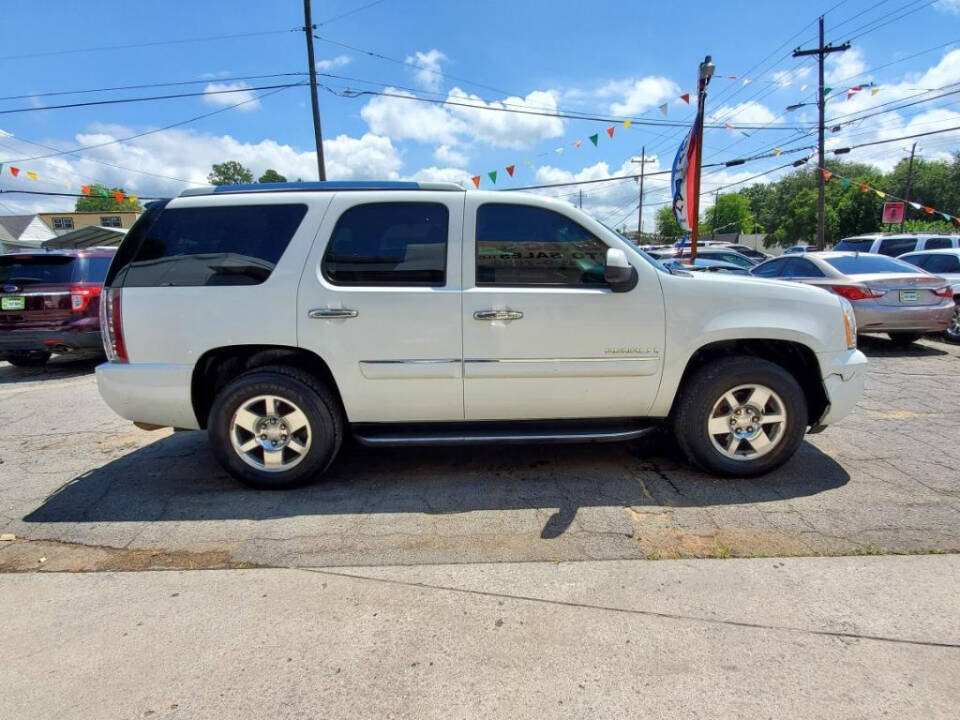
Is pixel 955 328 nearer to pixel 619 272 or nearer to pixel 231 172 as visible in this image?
pixel 619 272

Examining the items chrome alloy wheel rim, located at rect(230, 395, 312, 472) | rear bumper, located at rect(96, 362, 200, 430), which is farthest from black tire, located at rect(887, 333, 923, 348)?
rear bumper, located at rect(96, 362, 200, 430)

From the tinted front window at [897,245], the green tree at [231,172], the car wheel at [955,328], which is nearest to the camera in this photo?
the car wheel at [955,328]

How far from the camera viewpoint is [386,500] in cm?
339

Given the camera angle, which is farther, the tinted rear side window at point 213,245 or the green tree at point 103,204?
the green tree at point 103,204

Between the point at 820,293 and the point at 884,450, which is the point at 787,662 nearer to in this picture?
the point at 820,293

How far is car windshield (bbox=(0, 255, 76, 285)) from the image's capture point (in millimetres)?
7117

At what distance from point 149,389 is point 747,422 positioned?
385 cm

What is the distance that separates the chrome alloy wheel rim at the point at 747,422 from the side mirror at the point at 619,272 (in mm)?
976

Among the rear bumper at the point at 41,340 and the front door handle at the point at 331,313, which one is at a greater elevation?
the front door handle at the point at 331,313

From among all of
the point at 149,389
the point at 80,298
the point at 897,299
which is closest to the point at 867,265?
the point at 897,299

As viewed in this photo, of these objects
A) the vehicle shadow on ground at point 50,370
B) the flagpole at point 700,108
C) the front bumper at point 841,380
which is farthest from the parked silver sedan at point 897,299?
the vehicle shadow on ground at point 50,370

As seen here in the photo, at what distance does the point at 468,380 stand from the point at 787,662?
6.85 ft

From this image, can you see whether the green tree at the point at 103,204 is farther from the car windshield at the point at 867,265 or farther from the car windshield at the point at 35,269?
the car windshield at the point at 867,265

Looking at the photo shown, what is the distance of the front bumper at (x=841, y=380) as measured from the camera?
3486 millimetres
